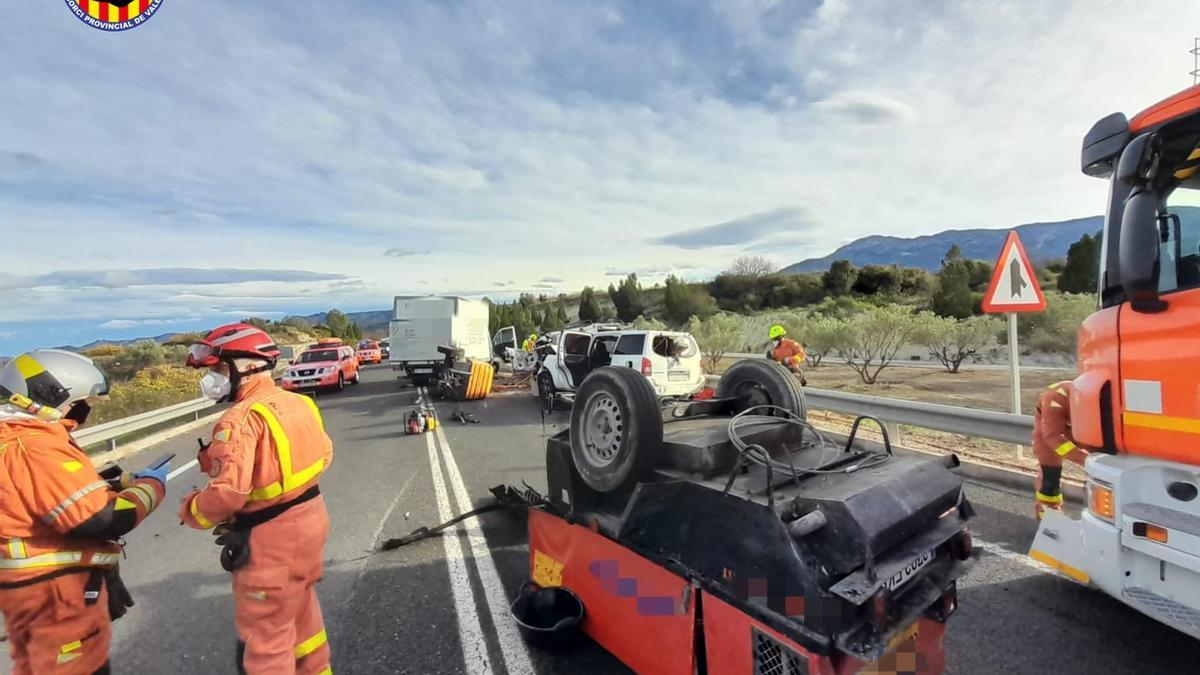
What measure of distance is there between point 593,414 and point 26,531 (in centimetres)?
Result: 246

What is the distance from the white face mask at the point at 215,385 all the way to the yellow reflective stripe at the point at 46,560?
795 millimetres

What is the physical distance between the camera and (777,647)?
1934mm

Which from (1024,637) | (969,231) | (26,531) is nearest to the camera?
(26,531)

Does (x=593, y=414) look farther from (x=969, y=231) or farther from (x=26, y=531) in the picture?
(x=969, y=231)

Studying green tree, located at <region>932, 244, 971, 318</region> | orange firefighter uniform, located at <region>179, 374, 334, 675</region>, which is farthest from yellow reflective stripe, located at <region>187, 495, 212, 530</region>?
green tree, located at <region>932, 244, 971, 318</region>

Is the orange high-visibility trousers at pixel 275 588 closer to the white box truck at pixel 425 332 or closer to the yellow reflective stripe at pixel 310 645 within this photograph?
the yellow reflective stripe at pixel 310 645

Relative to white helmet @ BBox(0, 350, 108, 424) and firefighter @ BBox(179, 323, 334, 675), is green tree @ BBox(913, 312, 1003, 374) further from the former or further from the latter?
white helmet @ BBox(0, 350, 108, 424)

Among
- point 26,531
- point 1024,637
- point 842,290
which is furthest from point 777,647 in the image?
point 842,290

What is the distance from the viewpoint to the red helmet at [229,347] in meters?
2.46

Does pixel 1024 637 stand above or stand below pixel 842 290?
below

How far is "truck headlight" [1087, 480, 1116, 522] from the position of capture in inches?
103

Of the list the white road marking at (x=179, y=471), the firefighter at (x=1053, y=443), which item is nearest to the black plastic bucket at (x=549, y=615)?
the firefighter at (x=1053, y=443)

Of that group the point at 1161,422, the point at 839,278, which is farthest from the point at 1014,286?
the point at 839,278

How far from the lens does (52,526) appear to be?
2.20m
